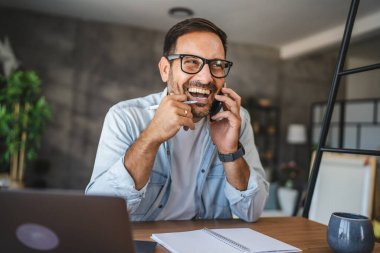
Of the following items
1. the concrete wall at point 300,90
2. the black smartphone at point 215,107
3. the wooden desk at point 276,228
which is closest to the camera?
the wooden desk at point 276,228

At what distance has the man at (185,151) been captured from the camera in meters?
0.91

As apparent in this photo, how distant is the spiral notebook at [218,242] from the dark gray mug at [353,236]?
0.08m

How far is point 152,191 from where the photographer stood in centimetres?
109

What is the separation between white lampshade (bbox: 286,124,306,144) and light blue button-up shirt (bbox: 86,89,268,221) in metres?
4.99

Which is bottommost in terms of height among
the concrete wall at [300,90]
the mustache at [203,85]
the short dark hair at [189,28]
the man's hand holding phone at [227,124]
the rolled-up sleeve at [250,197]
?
the rolled-up sleeve at [250,197]

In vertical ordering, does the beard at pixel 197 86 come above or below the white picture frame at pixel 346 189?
above

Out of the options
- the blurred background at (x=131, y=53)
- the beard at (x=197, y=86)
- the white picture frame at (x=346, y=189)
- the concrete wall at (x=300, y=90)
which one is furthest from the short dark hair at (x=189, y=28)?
the concrete wall at (x=300, y=90)

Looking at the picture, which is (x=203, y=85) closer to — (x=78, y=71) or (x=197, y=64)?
(x=197, y=64)

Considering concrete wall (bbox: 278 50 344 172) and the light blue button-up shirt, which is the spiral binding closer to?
the light blue button-up shirt

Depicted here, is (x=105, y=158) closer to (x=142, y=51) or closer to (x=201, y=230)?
(x=201, y=230)

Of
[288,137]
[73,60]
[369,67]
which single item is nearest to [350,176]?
[369,67]

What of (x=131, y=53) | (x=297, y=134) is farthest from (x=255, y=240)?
(x=297, y=134)

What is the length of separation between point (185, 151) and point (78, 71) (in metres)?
4.33

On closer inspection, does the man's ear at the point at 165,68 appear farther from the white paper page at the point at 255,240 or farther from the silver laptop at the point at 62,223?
the silver laptop at the point at 62,223
